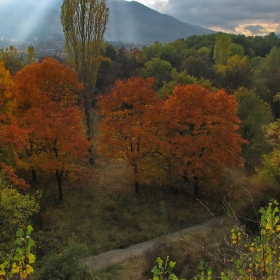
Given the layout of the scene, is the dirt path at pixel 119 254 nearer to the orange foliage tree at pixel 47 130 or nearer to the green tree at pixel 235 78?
the orange foliage tree at pixel 47 130

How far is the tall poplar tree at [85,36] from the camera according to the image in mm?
28734

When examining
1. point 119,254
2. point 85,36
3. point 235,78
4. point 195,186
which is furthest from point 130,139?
point 235,78

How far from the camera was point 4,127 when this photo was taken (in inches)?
739

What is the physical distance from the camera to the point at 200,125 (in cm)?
2214

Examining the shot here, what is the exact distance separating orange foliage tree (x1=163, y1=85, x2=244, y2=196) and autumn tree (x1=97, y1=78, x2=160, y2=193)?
5.41 ft

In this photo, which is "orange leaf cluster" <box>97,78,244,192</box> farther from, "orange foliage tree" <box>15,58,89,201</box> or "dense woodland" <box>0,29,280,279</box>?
"orange foliage tree" <box>15,58,89,201</box>

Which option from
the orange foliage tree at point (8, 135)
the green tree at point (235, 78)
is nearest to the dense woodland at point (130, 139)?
the orange foliage tree at point (8, 135)

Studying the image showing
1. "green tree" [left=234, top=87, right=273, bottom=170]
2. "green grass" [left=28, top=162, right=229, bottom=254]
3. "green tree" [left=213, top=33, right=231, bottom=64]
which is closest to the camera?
"green grass" [left=28, top=162, right=229, bottom=254]

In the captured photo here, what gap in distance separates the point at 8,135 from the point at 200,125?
12.9m

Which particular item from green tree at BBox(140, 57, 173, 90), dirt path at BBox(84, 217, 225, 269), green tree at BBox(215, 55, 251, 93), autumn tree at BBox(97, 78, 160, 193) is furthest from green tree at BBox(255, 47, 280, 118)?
dirt path at BBox(84, 217, 225, 269)

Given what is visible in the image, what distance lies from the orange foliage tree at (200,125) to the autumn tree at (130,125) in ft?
5.41

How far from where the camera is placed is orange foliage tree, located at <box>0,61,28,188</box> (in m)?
16.9

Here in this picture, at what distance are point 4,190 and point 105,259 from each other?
7.16m

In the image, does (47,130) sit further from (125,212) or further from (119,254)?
(119,254)
